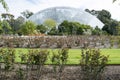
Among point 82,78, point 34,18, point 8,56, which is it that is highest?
point 34,18

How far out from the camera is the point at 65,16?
87.9 meters

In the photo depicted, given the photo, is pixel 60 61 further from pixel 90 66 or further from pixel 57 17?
pixel 57 17

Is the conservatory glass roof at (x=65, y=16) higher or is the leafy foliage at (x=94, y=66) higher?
the conservatory glass roof at (x=65, y=16)

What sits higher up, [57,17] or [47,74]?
[57,17]

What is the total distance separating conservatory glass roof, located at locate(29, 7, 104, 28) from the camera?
3359 inches

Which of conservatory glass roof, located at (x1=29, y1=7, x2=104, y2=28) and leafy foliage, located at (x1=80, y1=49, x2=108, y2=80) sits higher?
conservatory glass roof, located at (x1=29, y1=7, x2=104, y2=28)

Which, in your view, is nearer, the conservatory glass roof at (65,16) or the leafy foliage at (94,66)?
the leafy foliage at (94,66)

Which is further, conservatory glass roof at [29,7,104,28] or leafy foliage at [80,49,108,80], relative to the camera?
conservatory glass roof at [29,7,104,28]

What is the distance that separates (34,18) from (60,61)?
7529cm

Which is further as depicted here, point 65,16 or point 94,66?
point 65,16

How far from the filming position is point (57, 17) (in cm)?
8788

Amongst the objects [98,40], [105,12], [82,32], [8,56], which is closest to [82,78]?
[8,56]

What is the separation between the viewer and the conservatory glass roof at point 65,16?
8531 cm

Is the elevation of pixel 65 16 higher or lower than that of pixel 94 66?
higher
